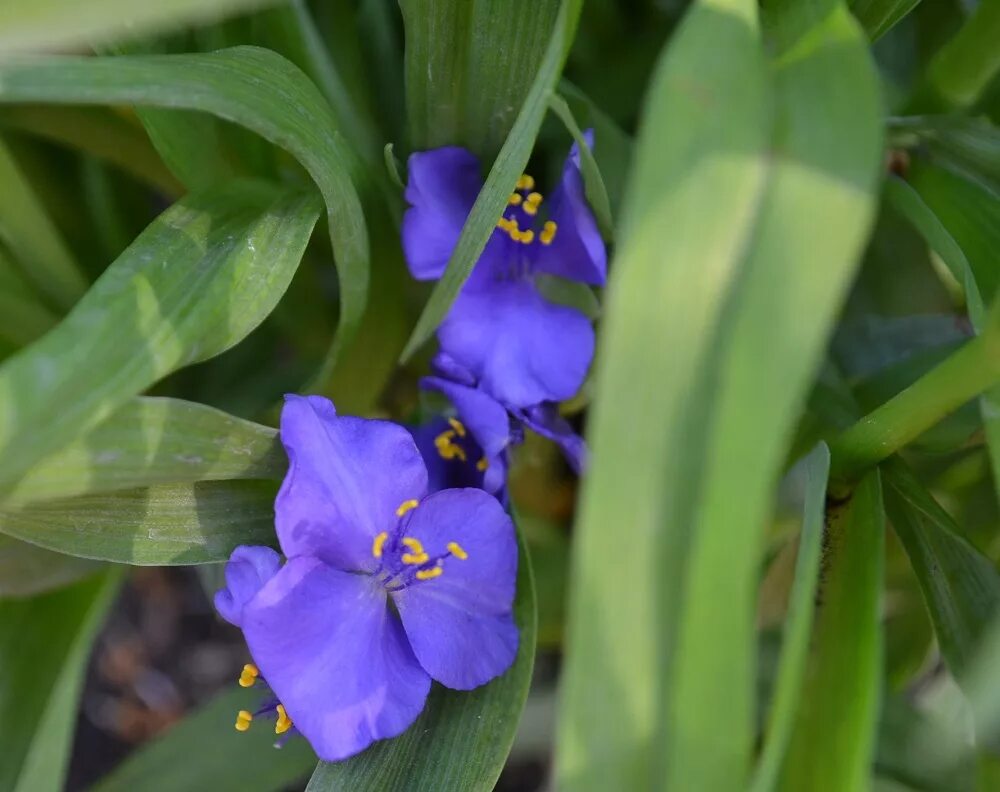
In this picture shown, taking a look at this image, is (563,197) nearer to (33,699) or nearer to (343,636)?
(343,636)

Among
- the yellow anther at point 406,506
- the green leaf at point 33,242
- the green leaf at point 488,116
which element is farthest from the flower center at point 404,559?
the green leaf at point 33,242

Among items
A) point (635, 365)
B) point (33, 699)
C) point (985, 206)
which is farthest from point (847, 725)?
point (33, 699)

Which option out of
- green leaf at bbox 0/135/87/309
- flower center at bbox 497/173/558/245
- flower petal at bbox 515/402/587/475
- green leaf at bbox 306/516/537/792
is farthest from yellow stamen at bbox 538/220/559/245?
green leaf at bbox 0/135/87/309

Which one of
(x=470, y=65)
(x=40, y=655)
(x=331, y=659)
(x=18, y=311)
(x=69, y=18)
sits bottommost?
(x=40, y=655)

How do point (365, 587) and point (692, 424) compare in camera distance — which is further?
point (365, 587)

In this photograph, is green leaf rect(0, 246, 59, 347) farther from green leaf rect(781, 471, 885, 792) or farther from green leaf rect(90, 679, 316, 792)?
green leaf rect(781, 471, 885, 792)

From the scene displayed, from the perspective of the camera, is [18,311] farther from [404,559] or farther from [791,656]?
[791,656]

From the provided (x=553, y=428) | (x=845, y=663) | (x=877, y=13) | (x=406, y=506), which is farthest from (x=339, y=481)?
(x=877, y=13)
